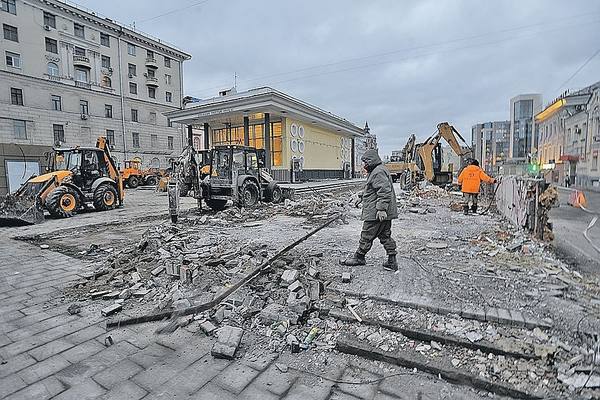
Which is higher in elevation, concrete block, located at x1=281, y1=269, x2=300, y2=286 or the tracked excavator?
the tracked excavator

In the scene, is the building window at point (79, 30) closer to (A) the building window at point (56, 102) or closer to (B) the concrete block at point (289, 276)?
(A) the building window at point (56, 102)

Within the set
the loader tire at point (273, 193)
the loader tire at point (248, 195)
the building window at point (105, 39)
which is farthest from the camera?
the building window at point (105, 39)

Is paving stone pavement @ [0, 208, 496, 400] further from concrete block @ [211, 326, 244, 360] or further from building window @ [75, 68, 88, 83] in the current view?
building window @ [75, 68, 88, 83]

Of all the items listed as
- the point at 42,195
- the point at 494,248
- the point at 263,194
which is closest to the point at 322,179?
the point at 263,194

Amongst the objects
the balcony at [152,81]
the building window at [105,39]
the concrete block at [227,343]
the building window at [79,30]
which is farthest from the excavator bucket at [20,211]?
the balcony at [152,81]

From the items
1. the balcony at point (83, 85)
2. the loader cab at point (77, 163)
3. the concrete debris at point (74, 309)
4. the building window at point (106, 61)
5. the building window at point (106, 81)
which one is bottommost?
the concrete debris at point (74, 309)

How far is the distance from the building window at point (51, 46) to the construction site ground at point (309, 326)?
36770 millimetres

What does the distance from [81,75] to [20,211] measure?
104 ft

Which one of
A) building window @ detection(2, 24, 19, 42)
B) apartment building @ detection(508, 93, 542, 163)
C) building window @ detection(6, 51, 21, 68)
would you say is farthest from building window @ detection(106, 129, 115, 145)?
apartment building @ detection(508, 93, 542, 163)

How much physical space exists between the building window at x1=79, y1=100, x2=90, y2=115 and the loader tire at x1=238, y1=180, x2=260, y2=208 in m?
31.5

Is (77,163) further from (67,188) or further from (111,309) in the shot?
(111,309)

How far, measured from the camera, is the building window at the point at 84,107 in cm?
3417

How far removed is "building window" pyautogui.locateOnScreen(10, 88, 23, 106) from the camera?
29.5 m

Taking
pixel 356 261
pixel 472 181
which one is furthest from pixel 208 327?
pixel 472 181
